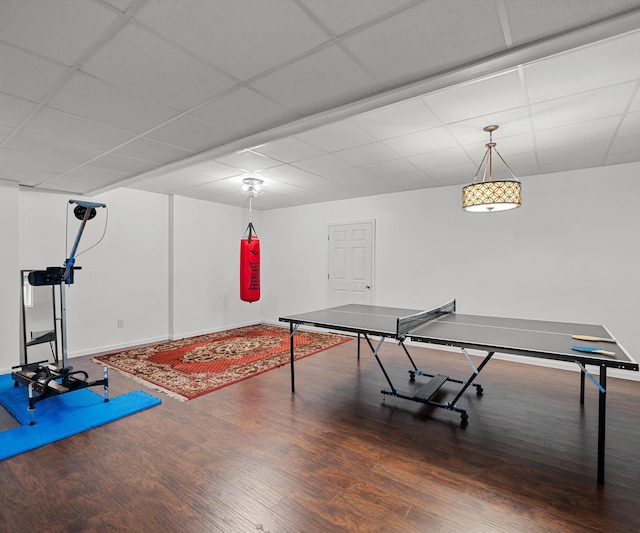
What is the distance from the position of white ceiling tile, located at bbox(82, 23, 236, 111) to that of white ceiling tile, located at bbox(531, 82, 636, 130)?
232 centimetres

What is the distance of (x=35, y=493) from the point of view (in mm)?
1911

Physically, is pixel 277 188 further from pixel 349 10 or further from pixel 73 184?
pixel 349 10

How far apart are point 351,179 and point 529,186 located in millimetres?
2420

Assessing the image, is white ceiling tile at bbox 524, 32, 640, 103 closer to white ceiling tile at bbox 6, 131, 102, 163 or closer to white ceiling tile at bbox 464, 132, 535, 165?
white ceiling tile at bbox 464, 132, 535, 165

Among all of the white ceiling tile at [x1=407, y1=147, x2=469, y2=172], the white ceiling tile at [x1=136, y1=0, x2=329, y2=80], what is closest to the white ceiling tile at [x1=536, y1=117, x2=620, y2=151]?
the white ceiling tile at [x1=407, y1=147, x2=469, y2=172]

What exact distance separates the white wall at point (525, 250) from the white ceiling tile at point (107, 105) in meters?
4.03

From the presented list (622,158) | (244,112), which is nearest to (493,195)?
(244,112)

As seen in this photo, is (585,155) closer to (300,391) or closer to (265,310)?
(300,391)

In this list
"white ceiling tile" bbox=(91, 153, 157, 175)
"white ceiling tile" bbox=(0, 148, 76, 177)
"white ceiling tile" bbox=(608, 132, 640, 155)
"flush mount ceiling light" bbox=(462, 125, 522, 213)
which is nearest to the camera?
"flush mount ceiling light" bbox=(462, 125, 522, 213)

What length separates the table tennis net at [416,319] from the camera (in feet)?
8.75

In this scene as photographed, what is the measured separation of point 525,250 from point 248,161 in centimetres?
385

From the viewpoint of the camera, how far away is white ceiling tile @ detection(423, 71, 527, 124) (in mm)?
2107

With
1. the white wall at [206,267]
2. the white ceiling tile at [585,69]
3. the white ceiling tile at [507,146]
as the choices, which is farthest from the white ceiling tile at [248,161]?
the white ceiling tile at [585,69]

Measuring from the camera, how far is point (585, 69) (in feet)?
6.42
